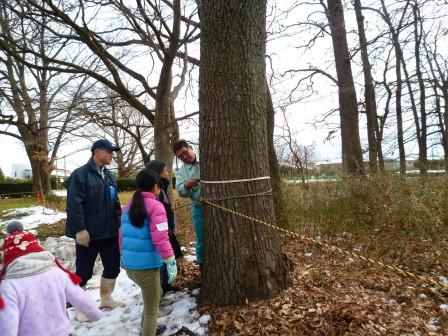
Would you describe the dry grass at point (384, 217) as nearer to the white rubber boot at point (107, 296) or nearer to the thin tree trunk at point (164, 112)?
the thin tree trunk at point (164, 112)

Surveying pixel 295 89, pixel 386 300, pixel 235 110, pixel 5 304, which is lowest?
pixel 386 300

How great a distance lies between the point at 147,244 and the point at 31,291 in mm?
929

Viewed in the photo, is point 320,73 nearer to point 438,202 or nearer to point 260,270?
point 438,202

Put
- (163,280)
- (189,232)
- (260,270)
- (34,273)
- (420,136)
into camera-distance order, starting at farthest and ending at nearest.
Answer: (420,136), (189,232), (163,280), (260,270), (34,273)

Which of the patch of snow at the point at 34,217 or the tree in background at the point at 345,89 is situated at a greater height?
the tree in background at the point at 345,89

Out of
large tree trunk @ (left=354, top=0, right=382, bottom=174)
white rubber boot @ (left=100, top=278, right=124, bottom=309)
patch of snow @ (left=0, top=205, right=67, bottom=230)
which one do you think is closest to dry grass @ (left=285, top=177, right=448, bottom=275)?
white rubber boot @ (left=100, top=278, right=124, bottom=309)

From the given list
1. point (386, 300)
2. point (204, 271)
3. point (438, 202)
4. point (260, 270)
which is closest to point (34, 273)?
point (204, 271)

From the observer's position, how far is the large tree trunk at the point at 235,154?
3.15 meters

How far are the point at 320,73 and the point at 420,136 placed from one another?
6.96m

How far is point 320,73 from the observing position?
1224cm

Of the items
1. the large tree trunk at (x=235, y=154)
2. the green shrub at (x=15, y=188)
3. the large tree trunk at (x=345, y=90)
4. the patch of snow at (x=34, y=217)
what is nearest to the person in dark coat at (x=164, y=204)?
the large tree trunk at (x=235, y=154)

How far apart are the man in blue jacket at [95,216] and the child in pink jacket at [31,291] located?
1289mm

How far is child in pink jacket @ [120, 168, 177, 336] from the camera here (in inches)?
107

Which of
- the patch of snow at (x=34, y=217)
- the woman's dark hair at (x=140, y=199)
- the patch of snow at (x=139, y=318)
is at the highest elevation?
the woman's dark hair at (x=140, y=199)
